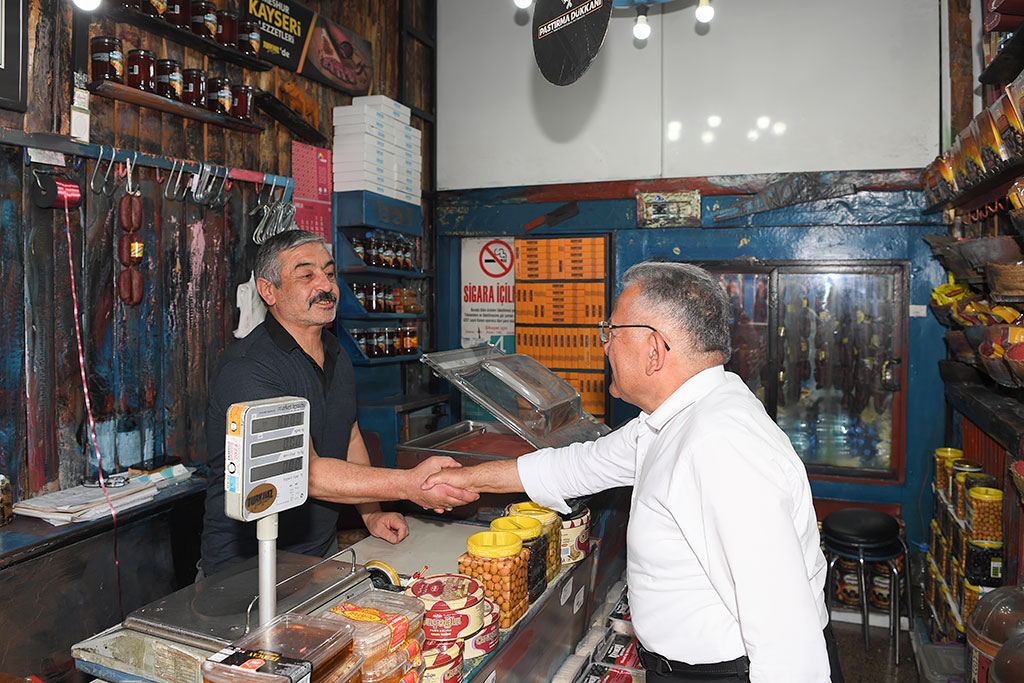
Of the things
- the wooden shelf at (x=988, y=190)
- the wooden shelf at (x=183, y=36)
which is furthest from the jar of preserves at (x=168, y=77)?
the wooden shelf at (x=988, y=190)

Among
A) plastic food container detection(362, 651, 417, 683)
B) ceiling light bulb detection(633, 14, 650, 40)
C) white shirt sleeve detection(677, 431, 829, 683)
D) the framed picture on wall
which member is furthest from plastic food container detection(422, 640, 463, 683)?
ceiling light bulb detection(633, 14, 650, 40)

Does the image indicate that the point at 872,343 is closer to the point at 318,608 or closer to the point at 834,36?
the point at 834,36

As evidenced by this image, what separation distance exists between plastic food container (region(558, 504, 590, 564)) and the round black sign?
148 centimetres

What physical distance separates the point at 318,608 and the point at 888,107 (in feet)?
15.7

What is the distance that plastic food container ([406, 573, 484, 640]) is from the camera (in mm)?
1551

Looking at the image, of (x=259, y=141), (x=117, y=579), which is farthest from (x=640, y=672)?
(x=259, y=141)

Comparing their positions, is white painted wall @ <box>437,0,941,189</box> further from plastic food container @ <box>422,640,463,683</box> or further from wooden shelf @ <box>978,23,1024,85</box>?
plastic food container @ <box>422,640,463,683</box>

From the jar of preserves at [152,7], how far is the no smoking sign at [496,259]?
295 centimetres

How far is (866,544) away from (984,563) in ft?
2.75

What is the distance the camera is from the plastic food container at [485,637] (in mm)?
1615

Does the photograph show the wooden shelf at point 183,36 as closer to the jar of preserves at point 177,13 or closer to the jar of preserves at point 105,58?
the jar of preserves at point 177,13

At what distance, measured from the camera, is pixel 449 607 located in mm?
1568

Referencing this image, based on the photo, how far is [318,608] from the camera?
155cm

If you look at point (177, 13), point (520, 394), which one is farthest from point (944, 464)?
point (177, 13)
